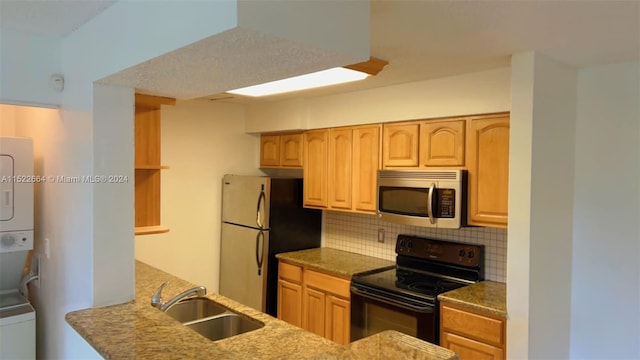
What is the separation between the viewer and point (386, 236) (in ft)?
12.7

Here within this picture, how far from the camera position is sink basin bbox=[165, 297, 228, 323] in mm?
2508

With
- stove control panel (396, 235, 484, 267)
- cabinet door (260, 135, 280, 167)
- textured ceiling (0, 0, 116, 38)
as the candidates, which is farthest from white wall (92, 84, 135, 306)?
cabinet door (260, 135, 280, 167)

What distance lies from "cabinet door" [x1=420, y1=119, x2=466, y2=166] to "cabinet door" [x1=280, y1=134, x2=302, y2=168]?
138 cm

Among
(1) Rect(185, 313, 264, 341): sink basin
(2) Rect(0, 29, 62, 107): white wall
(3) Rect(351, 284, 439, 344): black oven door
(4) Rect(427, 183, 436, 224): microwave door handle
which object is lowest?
(3) Rect(351, 284, 439, 344): black oven door

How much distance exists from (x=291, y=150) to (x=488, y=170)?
6.58 feet

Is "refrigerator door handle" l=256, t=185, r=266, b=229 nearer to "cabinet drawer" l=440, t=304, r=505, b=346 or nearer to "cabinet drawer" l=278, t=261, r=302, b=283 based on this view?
"cabinet drawer" l=278, t=261, r=302, b=283

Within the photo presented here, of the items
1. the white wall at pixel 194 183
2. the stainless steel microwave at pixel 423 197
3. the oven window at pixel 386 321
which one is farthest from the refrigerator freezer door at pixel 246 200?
the oven window at pixel 386 321

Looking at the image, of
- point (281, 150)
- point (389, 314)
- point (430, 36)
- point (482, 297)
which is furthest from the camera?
point (281, 150)

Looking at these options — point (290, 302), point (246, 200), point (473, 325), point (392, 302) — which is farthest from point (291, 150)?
point (473, 325)

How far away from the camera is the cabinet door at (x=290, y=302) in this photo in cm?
383

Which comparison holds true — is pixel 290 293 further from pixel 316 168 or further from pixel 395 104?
pixel 395 104

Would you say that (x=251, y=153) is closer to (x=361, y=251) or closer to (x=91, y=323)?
(x=361, y=251)

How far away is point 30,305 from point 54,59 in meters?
1.44

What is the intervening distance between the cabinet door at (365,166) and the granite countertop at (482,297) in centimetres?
96
